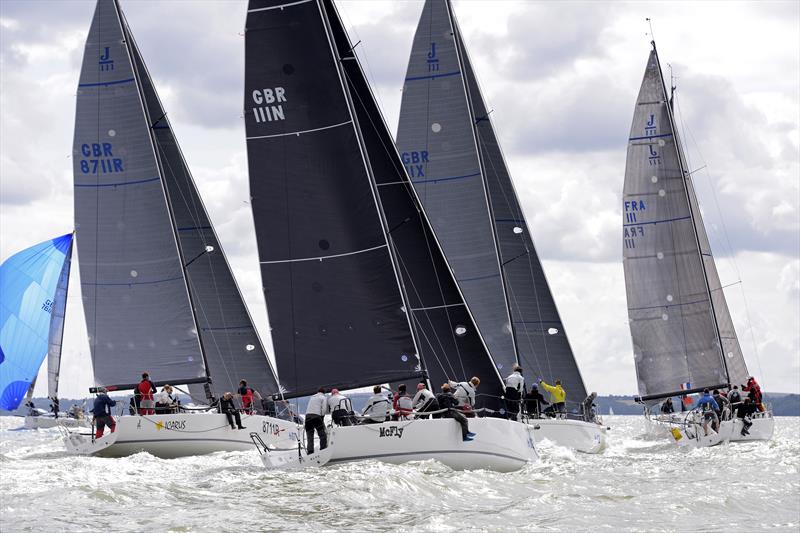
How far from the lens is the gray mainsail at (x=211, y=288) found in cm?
3425

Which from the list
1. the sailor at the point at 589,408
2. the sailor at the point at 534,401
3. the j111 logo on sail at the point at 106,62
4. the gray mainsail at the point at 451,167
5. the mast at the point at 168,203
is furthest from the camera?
the gray mainsail at the point at 451,167

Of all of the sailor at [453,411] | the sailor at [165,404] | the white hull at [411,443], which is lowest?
the white hull at [411,443]

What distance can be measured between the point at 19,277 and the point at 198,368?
1882cm

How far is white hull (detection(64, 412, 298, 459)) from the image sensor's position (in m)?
26.0

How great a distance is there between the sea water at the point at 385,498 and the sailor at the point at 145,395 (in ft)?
10.6

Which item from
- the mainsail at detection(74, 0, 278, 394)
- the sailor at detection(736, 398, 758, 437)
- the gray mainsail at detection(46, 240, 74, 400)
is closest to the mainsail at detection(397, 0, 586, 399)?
the sailor at detection(736, 398, 758, 437)

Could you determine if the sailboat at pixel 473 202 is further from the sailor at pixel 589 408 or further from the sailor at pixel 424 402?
the sailor at pixel 424 402

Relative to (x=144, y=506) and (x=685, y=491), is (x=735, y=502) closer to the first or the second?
(x=685, y=491)

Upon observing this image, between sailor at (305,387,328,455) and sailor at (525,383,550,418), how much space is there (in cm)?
765

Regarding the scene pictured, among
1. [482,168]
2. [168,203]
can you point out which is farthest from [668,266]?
[168,203]

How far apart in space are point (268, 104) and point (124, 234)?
832 centimetres

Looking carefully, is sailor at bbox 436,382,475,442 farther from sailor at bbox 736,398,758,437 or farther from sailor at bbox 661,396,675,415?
sailor at bbox 661,396,675,415

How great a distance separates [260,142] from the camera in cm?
2302

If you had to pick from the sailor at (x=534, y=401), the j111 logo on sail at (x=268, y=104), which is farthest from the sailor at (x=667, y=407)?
the j111 logo on sail at (x=268, y=104)
